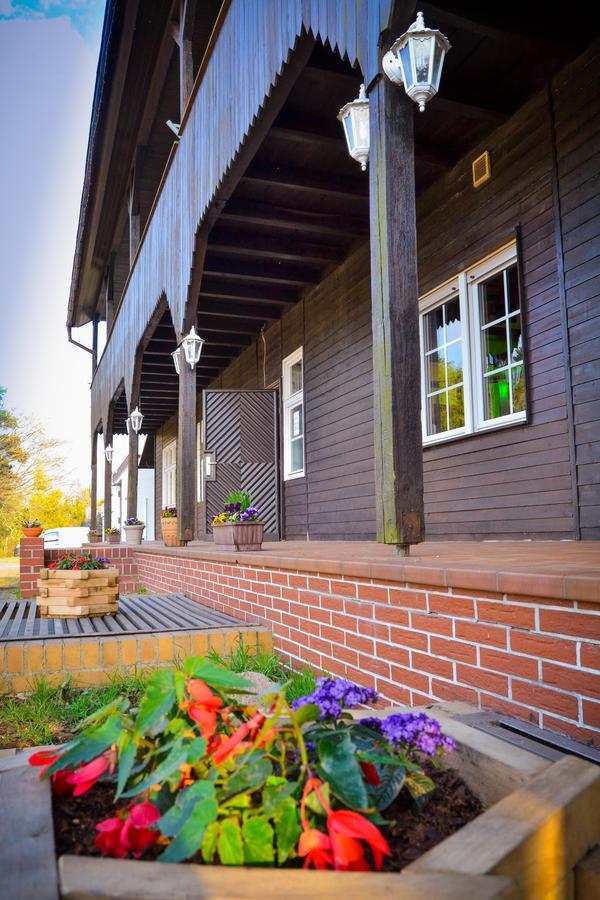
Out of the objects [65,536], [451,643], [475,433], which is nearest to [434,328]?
[475,433]

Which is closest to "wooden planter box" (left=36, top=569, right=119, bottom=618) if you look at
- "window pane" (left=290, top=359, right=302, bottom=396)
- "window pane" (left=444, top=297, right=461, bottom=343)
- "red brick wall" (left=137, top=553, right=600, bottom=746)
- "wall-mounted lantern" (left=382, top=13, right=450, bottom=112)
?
"red brick wall" (left=137, top=553, right=600, bottom=746)

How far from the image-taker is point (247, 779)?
0.99 m

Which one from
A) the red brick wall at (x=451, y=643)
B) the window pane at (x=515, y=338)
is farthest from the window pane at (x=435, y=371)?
the red brick wall at (x=451, y=643)

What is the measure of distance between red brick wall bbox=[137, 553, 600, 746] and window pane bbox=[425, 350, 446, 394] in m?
2.80

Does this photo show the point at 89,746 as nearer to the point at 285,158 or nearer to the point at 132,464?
the point at 285,158

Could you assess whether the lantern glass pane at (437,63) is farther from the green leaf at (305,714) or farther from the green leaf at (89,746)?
the green leaf at (89,746)

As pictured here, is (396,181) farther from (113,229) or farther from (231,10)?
(113,229)

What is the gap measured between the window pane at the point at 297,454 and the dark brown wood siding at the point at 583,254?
5010 millimetres

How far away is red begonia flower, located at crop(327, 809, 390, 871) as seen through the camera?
86cm

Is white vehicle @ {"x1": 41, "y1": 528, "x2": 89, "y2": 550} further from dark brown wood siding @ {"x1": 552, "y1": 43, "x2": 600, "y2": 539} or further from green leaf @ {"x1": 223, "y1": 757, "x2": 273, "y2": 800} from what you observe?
green leaf @ {"x1": 223, "y1": 757, "x2": 273, "y2": 800}

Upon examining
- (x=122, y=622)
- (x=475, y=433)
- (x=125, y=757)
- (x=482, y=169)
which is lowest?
(x=122, y=622)

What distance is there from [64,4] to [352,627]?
68719 mm

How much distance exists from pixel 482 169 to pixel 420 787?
4.87 metres

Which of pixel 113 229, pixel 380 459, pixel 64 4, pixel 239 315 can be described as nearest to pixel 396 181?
pixel 380 459
